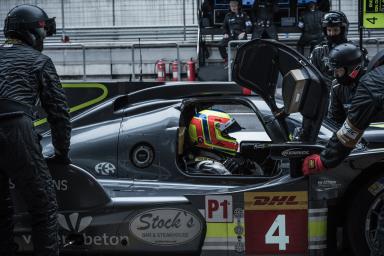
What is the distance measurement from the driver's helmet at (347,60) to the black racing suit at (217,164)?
86 cm

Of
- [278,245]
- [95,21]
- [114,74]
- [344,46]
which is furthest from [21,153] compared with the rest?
[95,21]

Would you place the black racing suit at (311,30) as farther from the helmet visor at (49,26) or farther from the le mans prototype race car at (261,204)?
the helmet visor at (49,26)

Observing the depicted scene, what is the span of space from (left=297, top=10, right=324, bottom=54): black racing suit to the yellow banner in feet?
14.5

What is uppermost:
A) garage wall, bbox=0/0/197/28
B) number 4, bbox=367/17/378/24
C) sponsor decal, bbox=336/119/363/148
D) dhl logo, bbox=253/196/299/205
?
garage wall, bbox=0/0/197/28

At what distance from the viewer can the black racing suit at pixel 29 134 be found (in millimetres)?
3621

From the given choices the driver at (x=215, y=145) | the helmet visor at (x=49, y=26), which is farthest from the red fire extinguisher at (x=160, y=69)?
the helmet visor at (x=49, y=26)

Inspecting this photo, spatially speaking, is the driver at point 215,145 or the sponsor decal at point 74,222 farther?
the driver at point 215,145

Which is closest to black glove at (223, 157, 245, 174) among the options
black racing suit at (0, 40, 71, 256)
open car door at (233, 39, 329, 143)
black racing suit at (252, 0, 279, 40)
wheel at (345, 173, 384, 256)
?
open car door at (233, 39, 329, 143)

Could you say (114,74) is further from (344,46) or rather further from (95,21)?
(344,46)

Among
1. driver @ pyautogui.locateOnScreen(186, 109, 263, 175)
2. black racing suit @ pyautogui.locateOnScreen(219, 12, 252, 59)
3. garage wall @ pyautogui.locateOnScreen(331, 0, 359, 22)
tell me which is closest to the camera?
driver @ pyautogui.locateOnScreen(186, 109, 263, 175)

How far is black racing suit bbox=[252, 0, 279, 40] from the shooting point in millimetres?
13945

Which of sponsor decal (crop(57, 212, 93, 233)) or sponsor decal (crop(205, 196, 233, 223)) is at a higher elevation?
sponsor decal (crop(205, 196, 233, 223))

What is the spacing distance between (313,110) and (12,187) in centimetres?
188

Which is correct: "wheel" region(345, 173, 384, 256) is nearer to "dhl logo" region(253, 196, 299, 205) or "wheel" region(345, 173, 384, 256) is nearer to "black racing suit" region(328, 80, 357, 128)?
"dhl logo" region(253, 196, 299, 205)
